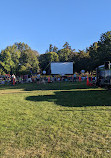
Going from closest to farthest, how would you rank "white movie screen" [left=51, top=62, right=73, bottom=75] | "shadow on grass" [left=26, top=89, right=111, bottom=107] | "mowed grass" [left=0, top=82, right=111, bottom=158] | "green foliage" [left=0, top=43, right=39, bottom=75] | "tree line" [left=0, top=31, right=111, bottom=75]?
"mowed grass" [left=0, top=82, right=111, bottom=158], "shadow on grass" [left=26, top=89, right=111, bottom=107], "white movie screen" [left=51, top=62, right=73, bottom=75], "tree line" [left=0, top=31, right=111, bottom=75], "green foliage" [left=0, top=43, right=39, bottom=75]

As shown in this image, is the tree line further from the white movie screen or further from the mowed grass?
the mowed grass

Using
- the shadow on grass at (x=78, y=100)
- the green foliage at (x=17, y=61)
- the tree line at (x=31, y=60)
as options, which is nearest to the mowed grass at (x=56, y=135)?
the shadow on grass at (x=78, y=100)

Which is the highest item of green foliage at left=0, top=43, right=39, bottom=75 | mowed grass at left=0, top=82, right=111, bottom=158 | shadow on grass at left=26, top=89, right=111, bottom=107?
green foliage at left=0, top=43, right=39, bottom=75

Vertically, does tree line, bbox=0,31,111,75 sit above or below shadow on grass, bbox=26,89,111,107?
above

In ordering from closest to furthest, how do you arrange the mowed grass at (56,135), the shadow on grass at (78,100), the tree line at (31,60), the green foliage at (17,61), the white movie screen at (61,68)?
1. the mowed grass at (56,135)
2. the shadow on grass at (78,100)
3. the white movie screen at (61,68)
4. the tree line at (31,60)
5. the green foliage at (17,61)

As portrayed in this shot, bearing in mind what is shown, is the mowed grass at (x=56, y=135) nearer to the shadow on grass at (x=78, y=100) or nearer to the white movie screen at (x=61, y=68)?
the shadow on grass at (x=78, y=100)

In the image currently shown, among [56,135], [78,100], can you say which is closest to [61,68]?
[78,100]

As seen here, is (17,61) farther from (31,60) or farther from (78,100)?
(78,100)

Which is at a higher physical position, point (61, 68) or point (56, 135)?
point (61, 68)

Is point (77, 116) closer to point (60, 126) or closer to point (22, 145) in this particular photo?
point (60, 126)

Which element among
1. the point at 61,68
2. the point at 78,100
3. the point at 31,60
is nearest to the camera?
the point at 78,100

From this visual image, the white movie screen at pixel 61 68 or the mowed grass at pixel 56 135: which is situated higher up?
the white movie screen at pixel 61 68

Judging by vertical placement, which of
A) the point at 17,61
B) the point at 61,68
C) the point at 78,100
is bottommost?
the point at 78,100

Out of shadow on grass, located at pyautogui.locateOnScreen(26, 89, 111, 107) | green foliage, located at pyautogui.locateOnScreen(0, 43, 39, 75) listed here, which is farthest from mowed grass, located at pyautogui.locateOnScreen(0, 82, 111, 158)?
green foliage, located at pyautogui.locateOnScreen(0, 43, 39, 75)
